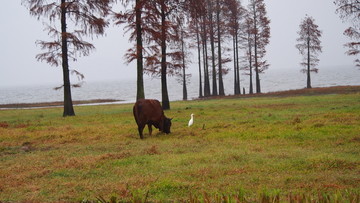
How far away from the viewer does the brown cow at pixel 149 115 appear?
14.0 metres

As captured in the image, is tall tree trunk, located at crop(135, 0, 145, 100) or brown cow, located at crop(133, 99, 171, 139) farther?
tall tree trunk, located at crop(135, 0, 145, 100)

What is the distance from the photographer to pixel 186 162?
9.15 meters

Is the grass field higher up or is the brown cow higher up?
the brown cow

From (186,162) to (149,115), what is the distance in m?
5.34

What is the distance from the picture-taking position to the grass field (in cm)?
674

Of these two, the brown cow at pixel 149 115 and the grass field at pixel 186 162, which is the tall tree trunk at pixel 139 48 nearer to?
the grass field at pixel 186 162

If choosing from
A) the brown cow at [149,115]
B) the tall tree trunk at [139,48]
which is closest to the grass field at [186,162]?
the brown cow at [149,115]

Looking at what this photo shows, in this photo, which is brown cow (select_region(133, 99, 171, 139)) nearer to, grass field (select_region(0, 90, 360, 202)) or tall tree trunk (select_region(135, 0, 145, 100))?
grass field (select_region(0, 90, 360, 202))

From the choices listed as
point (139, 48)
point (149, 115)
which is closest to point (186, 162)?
point (149, 115)

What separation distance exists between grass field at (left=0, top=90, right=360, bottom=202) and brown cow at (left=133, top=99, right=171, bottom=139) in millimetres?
521

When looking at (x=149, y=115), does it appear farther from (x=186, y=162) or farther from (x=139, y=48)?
(x=139, y=48)

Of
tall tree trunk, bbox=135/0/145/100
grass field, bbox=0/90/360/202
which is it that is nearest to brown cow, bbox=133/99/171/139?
grass field, bbox=0/90/360/202

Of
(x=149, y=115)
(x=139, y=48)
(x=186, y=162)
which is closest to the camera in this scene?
(x=186, y=162)

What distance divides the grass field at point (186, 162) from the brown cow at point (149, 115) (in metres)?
0.52
